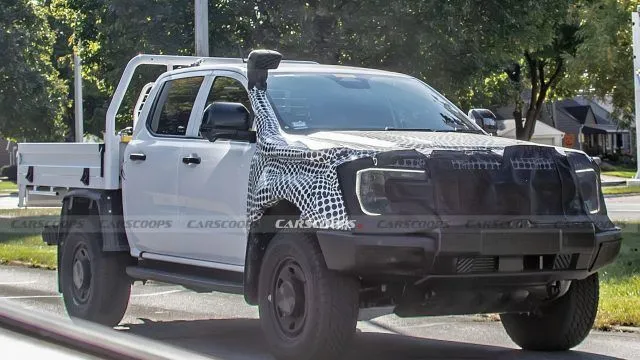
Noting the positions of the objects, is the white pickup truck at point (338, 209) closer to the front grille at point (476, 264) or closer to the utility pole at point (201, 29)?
the front grille at point (476, 264)

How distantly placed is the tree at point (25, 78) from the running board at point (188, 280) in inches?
791

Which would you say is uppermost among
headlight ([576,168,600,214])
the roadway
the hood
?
the hood

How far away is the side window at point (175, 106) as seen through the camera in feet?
26.5

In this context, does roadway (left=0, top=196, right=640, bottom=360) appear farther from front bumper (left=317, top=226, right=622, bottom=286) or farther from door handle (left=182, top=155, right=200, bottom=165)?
door handle (left=182, top=155, right=200, bottom=165)

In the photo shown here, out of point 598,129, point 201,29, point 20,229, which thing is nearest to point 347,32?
point 201,29

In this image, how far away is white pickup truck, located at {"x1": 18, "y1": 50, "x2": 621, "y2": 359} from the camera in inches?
231

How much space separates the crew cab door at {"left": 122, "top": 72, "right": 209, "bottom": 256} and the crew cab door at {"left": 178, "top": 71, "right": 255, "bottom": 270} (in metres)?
0.15

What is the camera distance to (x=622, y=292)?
9766 millimetres

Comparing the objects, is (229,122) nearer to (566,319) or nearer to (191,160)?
(191,160)

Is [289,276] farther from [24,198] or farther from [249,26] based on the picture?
[249,26]

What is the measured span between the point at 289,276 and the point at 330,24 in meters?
11.2

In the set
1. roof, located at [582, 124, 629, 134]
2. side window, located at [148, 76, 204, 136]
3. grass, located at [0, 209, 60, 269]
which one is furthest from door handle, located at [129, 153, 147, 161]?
roof, located at [582, 124, 629, 134]

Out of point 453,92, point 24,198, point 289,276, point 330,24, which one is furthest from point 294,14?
point 289,276

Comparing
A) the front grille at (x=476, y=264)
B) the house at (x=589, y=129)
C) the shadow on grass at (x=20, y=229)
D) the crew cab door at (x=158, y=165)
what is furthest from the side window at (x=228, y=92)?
the house at (x=589, y=129)
